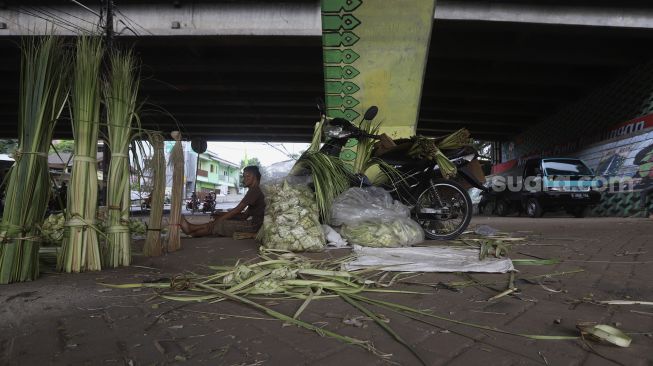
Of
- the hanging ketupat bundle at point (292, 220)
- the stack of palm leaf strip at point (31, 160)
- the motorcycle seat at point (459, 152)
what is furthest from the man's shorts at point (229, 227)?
the stack of palm leaf strip at point (31, 160)

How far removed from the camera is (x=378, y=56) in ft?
26.8

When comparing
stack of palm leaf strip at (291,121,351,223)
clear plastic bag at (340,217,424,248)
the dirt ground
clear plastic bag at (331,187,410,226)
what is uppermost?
stack of palm leaf strip at (291,121,351,223)

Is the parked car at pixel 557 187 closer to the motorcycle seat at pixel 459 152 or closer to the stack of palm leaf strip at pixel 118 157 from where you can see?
the motorcycle seat at pixel 459 152

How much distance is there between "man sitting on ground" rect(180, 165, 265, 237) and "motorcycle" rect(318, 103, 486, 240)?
123 centimetres

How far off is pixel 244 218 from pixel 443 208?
9.51 feet

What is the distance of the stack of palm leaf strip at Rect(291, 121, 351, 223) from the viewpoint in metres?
4.45

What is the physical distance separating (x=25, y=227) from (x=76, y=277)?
0.47 m

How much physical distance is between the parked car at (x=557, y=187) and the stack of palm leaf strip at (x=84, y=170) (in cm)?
1298

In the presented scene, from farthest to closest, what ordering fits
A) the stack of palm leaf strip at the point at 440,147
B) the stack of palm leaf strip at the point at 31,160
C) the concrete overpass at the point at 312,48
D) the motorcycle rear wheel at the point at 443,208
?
the concrete overpass at the point at 312,48, the motorcycle rear wheel at the point at 443,208, the stack of palm leaf strip at the point at 440,147, the stack of palm leaf strip at the point at 31,160

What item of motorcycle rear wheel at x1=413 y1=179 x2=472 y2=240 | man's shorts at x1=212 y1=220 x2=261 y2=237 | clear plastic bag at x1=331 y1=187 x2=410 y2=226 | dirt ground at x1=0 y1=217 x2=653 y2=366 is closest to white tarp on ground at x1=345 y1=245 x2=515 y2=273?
dirt ground at x1=0 y1=217 x2=653 y2=366

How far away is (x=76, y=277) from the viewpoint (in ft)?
9.11

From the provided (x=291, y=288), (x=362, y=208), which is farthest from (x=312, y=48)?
(x=291, y=288)

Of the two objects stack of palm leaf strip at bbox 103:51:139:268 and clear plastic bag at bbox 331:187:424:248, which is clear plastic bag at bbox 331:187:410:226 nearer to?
clear plastic bag at bbox 331:187:424:248

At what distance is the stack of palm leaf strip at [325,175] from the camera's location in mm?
4451
